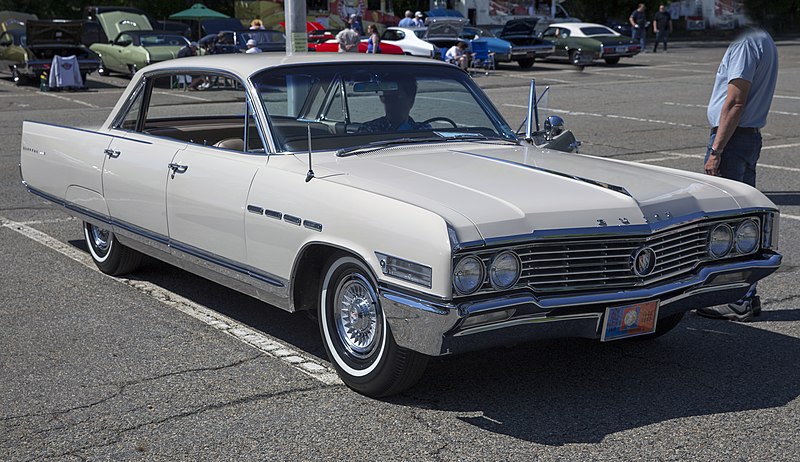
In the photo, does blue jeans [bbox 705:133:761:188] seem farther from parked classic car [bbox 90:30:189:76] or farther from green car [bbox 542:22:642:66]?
green car [bbox 542:22:642:66]

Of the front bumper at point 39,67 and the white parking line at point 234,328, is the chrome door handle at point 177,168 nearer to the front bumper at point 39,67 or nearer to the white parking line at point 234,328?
the white parking line at point 234,328

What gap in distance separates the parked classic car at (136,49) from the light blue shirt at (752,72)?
A: 22.3 meters

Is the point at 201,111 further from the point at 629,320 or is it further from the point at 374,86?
the point at 629,320

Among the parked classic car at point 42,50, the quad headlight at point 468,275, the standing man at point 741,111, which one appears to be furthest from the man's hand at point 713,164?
the parked classic car at point 42,50

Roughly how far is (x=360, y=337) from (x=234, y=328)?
4.30 feet

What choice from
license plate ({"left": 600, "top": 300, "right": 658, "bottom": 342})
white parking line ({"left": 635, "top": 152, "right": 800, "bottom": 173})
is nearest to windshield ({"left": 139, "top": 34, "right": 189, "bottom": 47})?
white parking line ({"left": 635, "top": 152, "right": 800, "bottom": 173})

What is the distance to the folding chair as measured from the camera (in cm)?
3184

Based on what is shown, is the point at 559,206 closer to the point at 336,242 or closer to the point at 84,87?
the point at 336,242

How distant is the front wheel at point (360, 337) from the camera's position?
4.55m

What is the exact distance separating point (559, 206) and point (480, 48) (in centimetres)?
2813

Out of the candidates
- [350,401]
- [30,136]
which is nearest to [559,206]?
[350,401]

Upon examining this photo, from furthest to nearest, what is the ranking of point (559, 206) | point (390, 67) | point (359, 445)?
point (390, 67), point (559, 206), point (359, 445)

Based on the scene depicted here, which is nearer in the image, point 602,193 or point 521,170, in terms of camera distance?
point 602,193

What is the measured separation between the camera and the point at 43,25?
83.1ft
